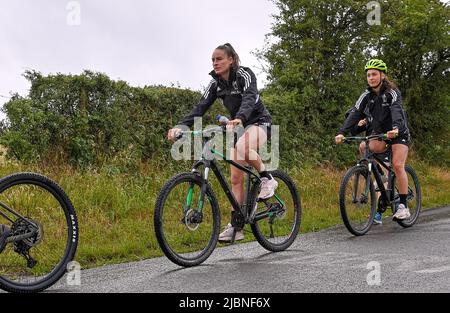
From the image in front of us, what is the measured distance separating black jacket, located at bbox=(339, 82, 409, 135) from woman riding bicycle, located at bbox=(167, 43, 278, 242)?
2350mm

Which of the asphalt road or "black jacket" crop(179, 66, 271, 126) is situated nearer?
the asphalt road

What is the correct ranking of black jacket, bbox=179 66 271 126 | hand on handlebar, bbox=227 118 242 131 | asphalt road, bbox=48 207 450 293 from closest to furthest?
asphalt road, bbox=48 207 450 293 → hand on handlebar, bbox=227 118 242 131 → black jacket, bbox=179 66 271 126

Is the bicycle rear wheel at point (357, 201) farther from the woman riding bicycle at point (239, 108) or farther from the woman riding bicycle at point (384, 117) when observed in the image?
the woman riding bicycle at point (239, 108)

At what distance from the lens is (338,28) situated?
17.4 meters

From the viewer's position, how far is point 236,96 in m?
6.45

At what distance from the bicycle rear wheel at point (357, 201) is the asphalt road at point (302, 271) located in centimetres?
43

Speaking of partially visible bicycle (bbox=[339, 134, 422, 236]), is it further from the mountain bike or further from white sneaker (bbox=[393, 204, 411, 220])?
the mountain bike

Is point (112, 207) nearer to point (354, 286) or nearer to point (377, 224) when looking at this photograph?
point (377, 224)

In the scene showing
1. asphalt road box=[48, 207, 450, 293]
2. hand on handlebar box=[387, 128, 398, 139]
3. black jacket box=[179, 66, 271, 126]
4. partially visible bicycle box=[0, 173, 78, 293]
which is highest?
black jacket box=[179, 66, 271, 126]

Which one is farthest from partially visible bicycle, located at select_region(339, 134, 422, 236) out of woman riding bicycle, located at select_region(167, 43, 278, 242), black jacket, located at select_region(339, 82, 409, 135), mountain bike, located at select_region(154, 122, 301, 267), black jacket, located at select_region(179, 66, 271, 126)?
black jacket, located at select_region(179, 66, 271, 126)

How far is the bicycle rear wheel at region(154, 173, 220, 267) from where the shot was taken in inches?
216

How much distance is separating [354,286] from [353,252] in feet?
5.59

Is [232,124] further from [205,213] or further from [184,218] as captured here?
[184,218]
